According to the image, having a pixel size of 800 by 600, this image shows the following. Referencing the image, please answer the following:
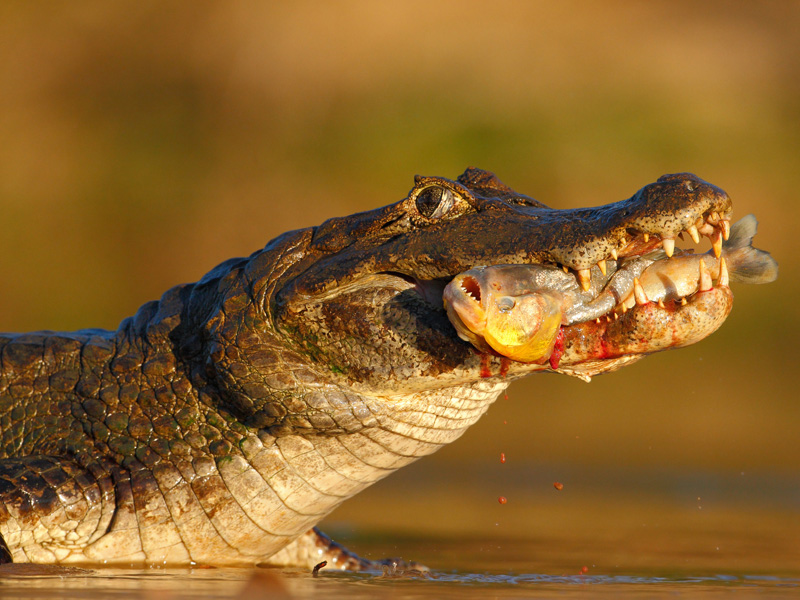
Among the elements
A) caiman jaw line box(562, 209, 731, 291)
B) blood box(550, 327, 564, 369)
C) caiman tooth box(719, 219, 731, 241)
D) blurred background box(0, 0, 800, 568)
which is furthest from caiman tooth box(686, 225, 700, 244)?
blurred background box(0, 0, 800, 568)

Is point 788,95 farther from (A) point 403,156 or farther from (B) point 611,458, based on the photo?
(B) point 611,458

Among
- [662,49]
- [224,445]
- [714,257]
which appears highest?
[662,49]

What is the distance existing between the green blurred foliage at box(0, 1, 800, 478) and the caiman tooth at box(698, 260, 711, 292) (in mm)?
4088

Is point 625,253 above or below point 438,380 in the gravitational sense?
above

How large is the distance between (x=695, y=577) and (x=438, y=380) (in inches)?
43.0

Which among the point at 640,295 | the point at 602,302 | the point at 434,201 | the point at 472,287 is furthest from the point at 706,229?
the point at 434,201

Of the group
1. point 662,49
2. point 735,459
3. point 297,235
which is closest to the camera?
point 297,235

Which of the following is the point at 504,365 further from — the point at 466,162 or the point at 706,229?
the point at 466,162

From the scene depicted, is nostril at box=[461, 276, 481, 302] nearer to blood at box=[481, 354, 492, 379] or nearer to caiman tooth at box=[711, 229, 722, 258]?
blood at box=[481, 354, 492, 379]

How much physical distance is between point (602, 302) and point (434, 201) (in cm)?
66

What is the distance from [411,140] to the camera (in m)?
16.9

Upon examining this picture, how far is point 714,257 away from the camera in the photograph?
3.28 m

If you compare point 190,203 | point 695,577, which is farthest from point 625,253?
point 190,203

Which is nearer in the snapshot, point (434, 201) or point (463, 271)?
point (463, 271)
